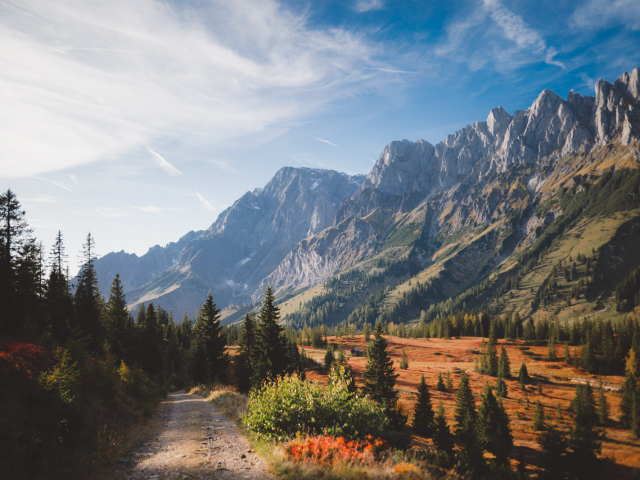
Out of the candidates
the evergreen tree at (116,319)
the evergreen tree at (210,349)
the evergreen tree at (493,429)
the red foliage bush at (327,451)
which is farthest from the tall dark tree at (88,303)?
the evergreen tree at (493,429)

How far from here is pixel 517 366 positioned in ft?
295

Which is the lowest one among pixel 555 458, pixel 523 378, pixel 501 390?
pixel 523 378

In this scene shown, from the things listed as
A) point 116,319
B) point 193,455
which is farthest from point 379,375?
point 116,319

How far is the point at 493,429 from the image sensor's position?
41.8m

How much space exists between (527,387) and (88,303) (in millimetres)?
96444

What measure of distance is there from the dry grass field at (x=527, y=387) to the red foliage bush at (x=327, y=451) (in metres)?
47.5

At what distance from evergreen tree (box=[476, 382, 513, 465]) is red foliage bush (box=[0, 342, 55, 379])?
48973 mm

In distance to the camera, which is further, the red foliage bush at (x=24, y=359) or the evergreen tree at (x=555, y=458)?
the evergreen tree at (x=555, y=458)

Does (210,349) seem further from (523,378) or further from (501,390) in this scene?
(523,378)

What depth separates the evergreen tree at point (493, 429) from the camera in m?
40.2

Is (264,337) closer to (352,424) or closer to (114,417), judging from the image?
(114,417)

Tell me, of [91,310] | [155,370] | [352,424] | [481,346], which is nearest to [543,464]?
[352,424]

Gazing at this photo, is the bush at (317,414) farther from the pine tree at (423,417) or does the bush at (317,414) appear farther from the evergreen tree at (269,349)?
the pine tree at (423,417)

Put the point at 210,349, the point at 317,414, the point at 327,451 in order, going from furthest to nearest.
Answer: the point at 210,349
the point at 317,414
the point at 327,451
